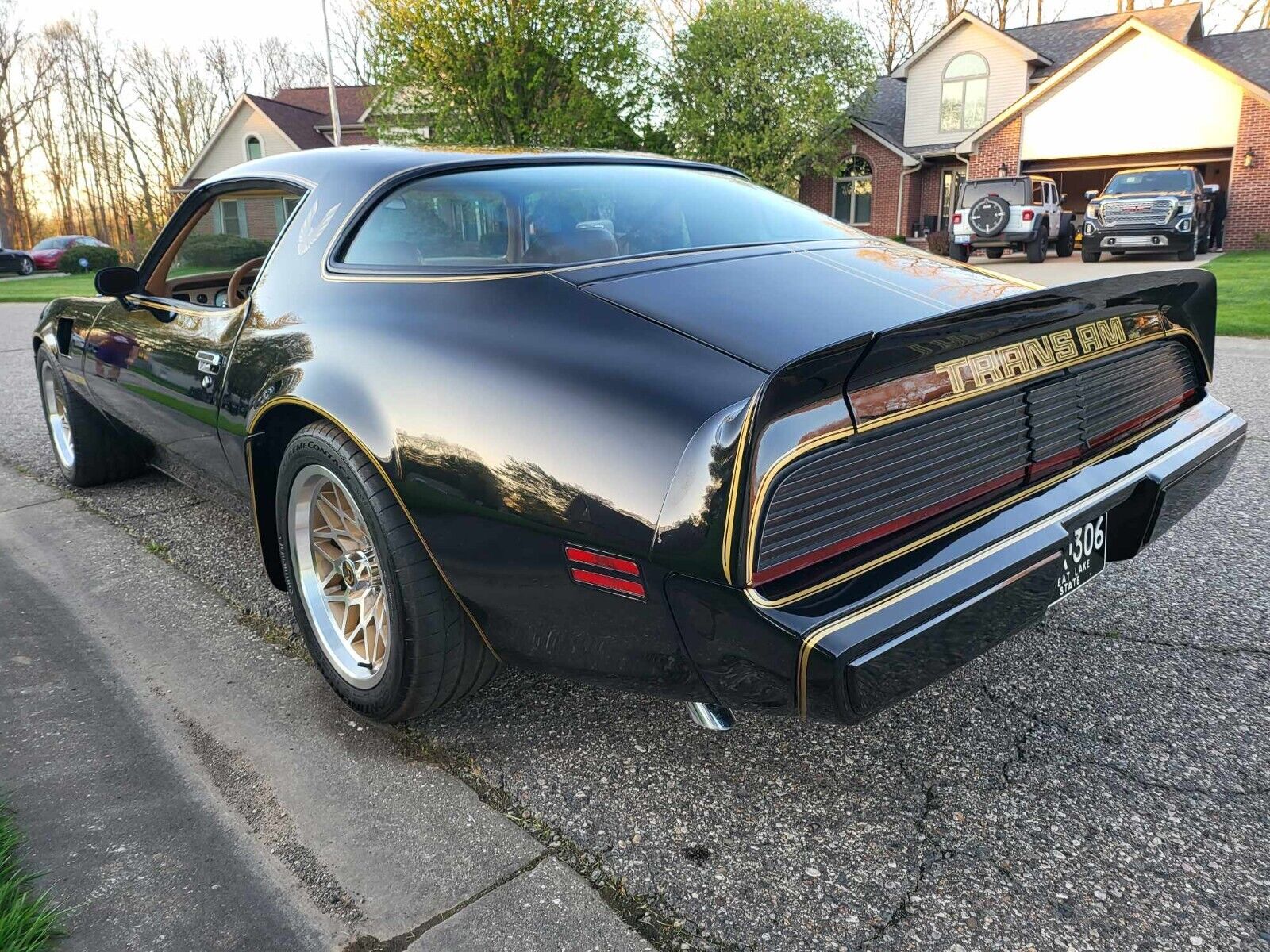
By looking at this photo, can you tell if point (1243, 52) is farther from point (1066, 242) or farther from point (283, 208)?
point (283, 208)

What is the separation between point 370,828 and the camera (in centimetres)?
197

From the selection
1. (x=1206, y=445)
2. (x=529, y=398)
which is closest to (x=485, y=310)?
(x=529, y=398)

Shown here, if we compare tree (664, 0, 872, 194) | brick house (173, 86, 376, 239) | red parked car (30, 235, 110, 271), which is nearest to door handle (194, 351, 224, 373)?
tree (664, 0, 872, 194)

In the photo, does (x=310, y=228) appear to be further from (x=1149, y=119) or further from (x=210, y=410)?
(x=1149, y=119)

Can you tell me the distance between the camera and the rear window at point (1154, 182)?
17875 mm

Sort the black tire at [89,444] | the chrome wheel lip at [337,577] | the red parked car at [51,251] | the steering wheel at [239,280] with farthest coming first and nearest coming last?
the red parked car at [51,251]
the black tire at [89,444]
the steering wheel at [239,280]
the chrome wheel lip at [337,577]

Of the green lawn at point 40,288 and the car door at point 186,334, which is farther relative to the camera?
the green lawn at point 40,288

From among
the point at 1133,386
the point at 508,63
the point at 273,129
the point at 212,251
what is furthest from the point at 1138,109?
the point at 273,129

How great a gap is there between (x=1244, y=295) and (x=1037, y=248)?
27.3 feet

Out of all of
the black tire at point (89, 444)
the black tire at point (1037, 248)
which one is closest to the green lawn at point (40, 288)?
the black tire at point (89, 444)

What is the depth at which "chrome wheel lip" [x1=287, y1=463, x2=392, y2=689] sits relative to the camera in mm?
2318

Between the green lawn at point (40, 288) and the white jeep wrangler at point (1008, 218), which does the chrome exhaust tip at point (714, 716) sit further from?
the white jeep wrangler at point (1008, 218)

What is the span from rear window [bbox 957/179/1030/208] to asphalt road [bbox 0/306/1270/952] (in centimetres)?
1850

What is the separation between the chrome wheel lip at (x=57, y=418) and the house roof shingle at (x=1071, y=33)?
1058 inches
